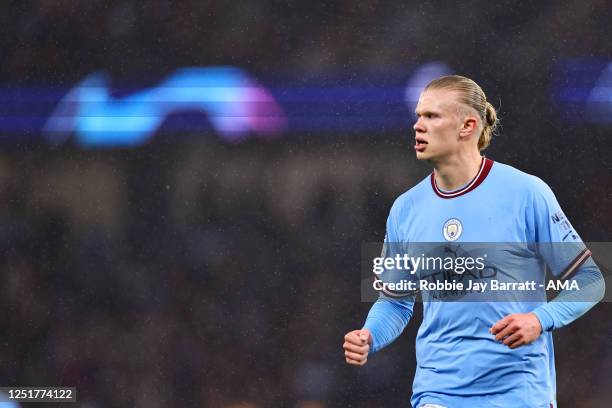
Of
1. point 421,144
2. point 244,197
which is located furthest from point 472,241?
point 244,197

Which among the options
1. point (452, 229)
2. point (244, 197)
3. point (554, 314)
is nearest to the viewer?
point (554, 314)

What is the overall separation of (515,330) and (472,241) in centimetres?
38

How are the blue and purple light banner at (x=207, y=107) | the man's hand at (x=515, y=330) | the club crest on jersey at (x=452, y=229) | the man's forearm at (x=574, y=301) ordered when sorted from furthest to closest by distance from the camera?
the blue and purple light banner at (x=207, y=107) → the club crest on jersey at (x=452, y=229) → the man's forearm at (x=574, y=301) → the man's hand at (x=515, y=330)

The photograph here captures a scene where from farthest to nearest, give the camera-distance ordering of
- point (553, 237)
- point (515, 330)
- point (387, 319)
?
Answer: point (387, 319) < point (553, 237) < point (515, 330)

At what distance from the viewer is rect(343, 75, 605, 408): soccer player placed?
250cm

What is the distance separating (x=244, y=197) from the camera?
14.3ft

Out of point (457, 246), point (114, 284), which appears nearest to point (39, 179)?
point (114, 284)

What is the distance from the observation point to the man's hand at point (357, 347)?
2520 millimetres

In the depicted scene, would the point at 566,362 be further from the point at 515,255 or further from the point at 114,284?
the point at 114,284

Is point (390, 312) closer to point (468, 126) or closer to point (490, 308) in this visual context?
point (490, 308)

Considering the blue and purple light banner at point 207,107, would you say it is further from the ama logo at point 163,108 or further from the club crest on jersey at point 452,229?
the club crest on jersey at point 452,229

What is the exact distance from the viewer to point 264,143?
14.3 feet

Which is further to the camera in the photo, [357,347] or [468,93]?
[468,93]

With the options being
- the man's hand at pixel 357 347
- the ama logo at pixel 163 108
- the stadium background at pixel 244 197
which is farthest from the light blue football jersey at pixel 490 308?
the ama logo at pixel 163 108
